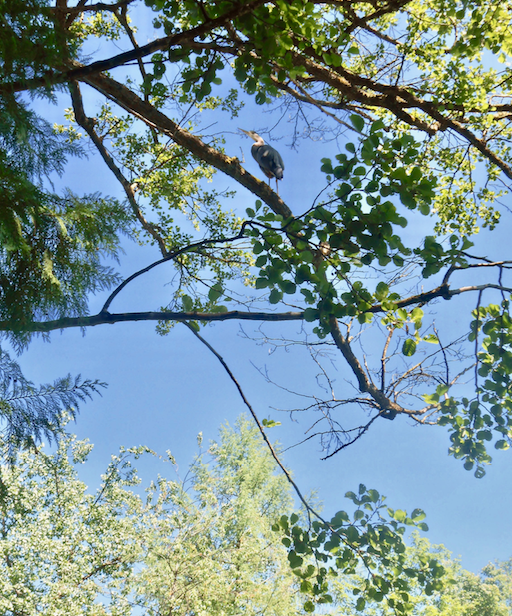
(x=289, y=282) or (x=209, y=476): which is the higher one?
(x=209, y=476)

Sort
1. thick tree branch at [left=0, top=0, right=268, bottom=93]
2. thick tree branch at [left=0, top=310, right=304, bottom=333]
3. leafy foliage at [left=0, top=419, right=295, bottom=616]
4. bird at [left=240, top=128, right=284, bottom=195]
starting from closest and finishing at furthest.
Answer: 1. thick tree branch at [left=0, top=0, right=268, bottom=93]
2. thick tree branch at [left=0, top=310, right=304, bottom=333]
3. bird at [left=240, top=128, right=284, bottom=195]
4. leafy foliage at [left=0, top=419, right=295, bottom=616]

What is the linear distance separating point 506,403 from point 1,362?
221 centimetres

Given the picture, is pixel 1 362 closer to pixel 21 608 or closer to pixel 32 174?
pixel 32 174

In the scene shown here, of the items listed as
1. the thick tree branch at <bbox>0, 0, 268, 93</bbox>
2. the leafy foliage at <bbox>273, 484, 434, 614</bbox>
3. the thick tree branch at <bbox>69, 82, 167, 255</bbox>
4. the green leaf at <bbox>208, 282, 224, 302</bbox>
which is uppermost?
the thick tree branch at <bbox>69, 82, 167, 255</bbox>

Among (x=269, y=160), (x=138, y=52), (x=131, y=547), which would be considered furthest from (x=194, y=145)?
(x=131, y=547)

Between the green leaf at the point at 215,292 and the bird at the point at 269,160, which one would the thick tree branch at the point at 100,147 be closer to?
the bird at the point at 269,160

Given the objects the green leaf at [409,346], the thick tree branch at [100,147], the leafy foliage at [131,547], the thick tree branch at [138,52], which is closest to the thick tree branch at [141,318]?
the green leaf at [409,346]

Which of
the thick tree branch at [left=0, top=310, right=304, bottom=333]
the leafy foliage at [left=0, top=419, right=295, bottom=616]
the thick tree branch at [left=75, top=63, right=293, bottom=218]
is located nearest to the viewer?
the thick tree branch at [left=0, top=310, right=304, bottom=333]

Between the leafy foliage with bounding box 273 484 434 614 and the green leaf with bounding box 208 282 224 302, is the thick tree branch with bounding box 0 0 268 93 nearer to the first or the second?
the green leaf with bounding box 208 282 224 302

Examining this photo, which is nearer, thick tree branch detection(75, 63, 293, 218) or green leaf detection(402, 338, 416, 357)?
green leaf detection(402, 338, 416, 357)

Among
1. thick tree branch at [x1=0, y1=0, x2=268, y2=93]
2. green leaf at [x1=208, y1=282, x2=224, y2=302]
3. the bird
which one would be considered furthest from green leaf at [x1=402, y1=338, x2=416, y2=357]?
the bird

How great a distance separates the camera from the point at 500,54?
3074mm

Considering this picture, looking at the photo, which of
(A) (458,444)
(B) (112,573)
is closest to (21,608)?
(B) (112,573)

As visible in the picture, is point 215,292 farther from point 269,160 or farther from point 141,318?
point 269,160
